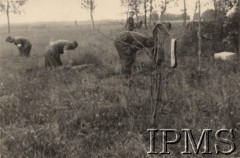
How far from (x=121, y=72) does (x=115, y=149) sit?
5.10 metres

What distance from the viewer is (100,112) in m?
6.68

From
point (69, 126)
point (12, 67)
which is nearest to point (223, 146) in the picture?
point (69, 126)

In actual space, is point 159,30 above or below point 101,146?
above

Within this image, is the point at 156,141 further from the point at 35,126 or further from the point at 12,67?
the point at 12,67

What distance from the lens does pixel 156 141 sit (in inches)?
217

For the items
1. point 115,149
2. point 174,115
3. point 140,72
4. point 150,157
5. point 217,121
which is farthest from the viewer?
point 140,72

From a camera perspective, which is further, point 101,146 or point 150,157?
point 101,146

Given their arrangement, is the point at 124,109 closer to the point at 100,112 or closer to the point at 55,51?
the point at 100,112

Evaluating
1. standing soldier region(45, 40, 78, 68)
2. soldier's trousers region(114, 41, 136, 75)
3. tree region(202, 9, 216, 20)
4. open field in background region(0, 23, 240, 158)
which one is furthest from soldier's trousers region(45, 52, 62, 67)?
tree region(202, 9, 216, 20)

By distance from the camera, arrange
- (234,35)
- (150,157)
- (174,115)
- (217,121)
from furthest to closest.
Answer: (234,35), (174,115), (217,121), (150,157)

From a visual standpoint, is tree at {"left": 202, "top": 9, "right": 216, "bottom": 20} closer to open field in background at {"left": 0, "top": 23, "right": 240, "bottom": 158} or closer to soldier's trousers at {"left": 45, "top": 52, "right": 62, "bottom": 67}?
soldier's trousers at {"left": 45, "top": 52, "right": 62, "bottom": 67}

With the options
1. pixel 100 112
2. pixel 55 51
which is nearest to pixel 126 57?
pixel 55 51

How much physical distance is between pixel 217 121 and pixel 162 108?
1164 mm

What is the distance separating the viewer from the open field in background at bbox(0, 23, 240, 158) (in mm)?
5324
